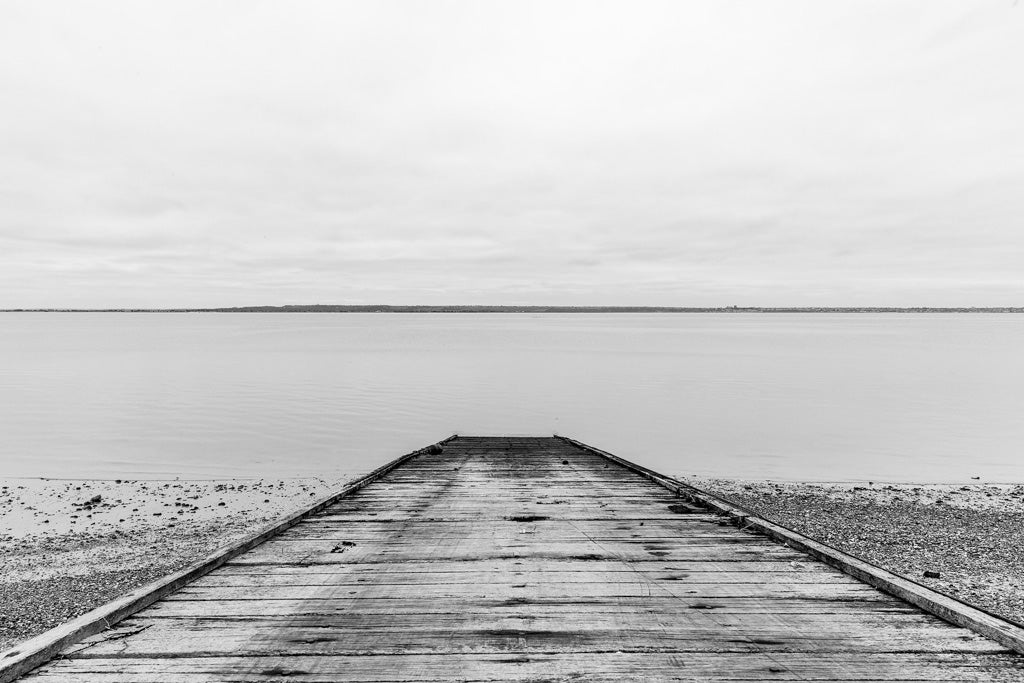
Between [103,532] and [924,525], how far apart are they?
48.3ft

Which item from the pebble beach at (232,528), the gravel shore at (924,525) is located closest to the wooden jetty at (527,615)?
the pebble beach at (232,528)

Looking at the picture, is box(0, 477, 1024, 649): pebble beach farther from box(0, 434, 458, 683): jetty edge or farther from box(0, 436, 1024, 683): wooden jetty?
box(0, 436, 1024, 683): wooden jetty

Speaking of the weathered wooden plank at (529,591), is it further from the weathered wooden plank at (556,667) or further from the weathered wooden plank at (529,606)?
the weathered wooden plank at (556,667)

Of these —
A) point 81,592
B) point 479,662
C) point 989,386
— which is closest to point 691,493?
point 479,662

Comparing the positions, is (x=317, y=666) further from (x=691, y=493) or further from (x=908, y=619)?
(x=691, y=493)

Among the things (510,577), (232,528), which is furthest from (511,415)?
(510,577)

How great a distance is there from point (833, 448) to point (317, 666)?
20.4 m

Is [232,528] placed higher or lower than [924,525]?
lower

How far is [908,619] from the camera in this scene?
417cm

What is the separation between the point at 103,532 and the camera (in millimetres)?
10586

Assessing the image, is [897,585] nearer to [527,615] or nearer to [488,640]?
[527,615]

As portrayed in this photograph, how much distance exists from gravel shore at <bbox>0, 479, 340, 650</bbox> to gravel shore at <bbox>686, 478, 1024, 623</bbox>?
31.6 feet

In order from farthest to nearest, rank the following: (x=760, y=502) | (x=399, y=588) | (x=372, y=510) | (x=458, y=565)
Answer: (x=760, y=502)
(x=372, y=510)
(x=458, y=565)
(x=399, y=588)

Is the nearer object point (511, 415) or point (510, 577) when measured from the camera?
point (510, 577)
